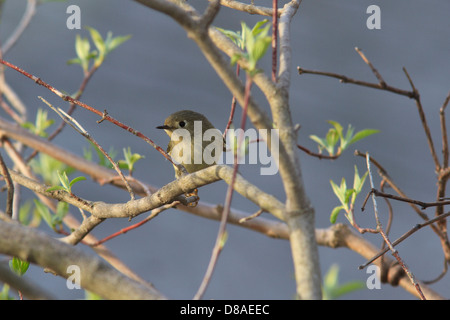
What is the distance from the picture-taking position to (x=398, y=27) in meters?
4.86

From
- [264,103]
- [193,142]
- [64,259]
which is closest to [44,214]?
[193,142]

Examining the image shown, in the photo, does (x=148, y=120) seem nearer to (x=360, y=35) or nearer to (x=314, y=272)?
(x=360, y=35)

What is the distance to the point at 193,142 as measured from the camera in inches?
117

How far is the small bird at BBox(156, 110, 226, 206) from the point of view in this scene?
9.39ft

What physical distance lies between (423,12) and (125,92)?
2827 mm

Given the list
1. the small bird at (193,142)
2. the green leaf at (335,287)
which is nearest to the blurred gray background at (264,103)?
the small bird at (193,142)

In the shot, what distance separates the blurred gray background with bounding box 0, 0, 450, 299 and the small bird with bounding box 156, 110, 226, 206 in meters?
1.41

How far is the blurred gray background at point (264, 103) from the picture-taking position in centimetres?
426

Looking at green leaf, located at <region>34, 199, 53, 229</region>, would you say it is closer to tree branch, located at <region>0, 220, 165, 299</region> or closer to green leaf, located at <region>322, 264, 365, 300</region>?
green leaf, located at <region>322, 264, 365, 300</region>

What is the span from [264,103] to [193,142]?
1.58 metres

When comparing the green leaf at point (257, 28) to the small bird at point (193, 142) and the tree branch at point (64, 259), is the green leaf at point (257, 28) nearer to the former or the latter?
the tree branch at point (64, 259)

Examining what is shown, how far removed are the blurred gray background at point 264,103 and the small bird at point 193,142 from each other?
1.41m

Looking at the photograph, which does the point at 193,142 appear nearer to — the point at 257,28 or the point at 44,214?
the point at 44,214

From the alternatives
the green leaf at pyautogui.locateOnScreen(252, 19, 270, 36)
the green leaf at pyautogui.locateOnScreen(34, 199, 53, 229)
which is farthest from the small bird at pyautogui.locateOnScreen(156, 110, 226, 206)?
the green leaf at pyautogui.locateOnScreen(252, 19, 270, 36)
